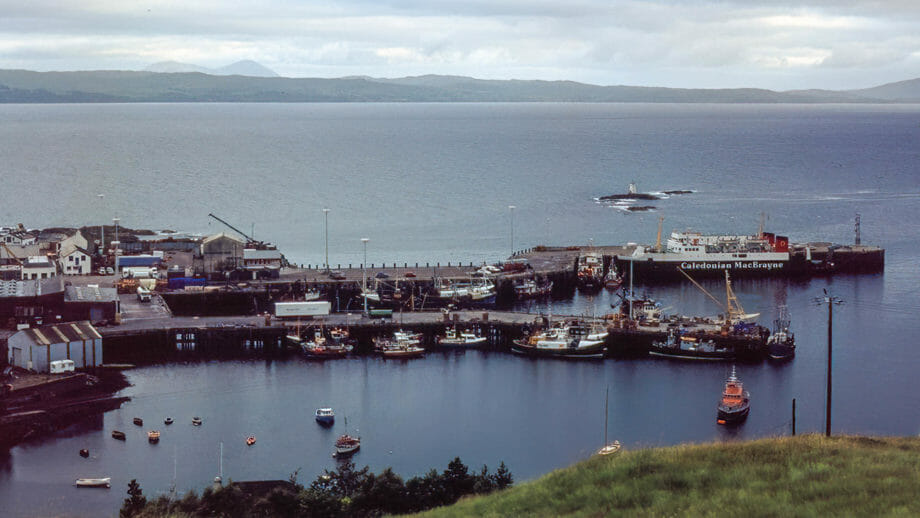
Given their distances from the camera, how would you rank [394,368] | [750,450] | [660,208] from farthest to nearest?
[660,208] < [394,368] < [750,450]

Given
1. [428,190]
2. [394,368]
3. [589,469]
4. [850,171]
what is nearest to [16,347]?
[394,368]

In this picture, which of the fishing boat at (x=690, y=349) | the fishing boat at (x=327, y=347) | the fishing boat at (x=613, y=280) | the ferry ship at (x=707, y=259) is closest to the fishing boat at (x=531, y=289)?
the fishing boat at (x=613, y=280)

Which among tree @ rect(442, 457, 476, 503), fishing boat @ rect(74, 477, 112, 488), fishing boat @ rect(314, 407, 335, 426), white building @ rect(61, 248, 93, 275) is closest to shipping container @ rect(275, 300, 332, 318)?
fishing boat @ rect(314, 407, 335, 426)

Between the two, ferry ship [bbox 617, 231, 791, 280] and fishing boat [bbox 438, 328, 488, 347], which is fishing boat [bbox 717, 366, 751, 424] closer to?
fishing boat [bbox 438, 328, 488, 347]

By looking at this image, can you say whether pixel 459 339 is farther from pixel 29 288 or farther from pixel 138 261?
pixel 138 261

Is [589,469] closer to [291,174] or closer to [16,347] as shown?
[16,347]
